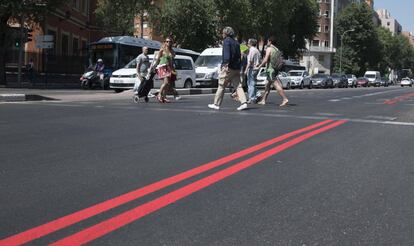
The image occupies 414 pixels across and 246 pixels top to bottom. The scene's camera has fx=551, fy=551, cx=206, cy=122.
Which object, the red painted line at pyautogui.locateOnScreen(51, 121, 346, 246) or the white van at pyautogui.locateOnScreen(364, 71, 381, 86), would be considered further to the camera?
the white van at pyautogui.locateOnScreen(364, 71, 381, 86)

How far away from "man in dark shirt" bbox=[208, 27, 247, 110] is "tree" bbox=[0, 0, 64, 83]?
55.2 feet

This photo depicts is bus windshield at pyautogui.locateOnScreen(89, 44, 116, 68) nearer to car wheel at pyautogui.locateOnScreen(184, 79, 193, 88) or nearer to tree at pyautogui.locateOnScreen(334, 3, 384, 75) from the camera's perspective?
car wheel at pyautogui.locateOnScreen(184, 79, 193, 88)

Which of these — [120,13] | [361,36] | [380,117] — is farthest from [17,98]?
[361,36]

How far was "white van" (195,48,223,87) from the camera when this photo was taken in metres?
29.7

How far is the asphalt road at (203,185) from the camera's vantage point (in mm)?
3889

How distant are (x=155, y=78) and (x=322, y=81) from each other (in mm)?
31357

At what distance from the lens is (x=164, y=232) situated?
387 cm

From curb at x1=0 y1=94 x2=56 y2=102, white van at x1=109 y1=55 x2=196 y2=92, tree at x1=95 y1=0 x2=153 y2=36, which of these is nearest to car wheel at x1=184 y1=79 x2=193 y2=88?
white van at x1=109 y1=55 x2=196 y2=92

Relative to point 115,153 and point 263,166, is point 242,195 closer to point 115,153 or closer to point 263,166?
point 263,166

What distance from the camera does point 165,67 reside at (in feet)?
49.8

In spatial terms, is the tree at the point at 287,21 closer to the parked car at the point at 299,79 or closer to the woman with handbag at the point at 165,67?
the parked car at the point at 299,79

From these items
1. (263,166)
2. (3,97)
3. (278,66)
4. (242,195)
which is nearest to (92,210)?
(242,195)

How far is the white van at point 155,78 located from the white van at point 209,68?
2.05 meters

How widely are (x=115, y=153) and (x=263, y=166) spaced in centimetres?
184
